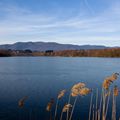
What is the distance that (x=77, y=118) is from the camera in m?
9.73

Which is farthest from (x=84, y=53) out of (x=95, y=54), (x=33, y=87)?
(x=33, y=87)

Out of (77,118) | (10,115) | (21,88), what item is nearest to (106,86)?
(77,118)

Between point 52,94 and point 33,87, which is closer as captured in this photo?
point 52,94

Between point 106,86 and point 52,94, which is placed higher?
point 106,86

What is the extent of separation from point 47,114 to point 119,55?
67614mm

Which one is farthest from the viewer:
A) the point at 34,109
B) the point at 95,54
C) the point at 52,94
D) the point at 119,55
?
the point at 95,54

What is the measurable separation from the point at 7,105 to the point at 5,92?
260 centimetres

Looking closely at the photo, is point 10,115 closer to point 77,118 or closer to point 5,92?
point 77,118

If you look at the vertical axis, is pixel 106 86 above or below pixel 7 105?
above

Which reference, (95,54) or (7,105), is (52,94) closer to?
(7,105)

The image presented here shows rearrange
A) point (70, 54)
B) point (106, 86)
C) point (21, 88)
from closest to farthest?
point (106, 86)
point (21, 88)
point (70, 54)

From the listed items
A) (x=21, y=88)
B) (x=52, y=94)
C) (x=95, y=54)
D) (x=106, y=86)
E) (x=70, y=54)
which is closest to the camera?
(x=106, y=86)

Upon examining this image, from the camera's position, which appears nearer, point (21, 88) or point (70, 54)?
point (21, 88)

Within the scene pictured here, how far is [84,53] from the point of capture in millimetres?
86562
